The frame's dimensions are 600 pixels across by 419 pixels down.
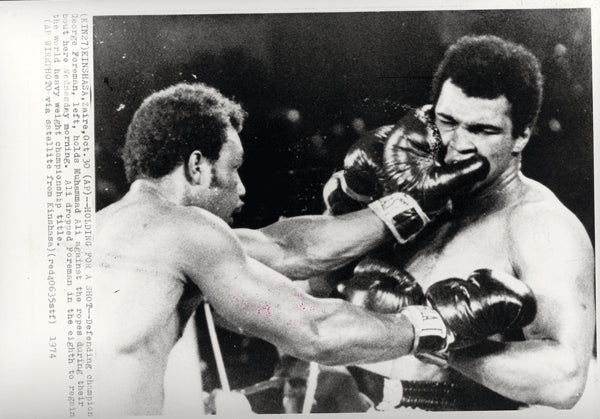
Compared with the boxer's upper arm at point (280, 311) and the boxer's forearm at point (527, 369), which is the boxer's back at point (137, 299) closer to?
the boxer's upper arm at point (280, 311)

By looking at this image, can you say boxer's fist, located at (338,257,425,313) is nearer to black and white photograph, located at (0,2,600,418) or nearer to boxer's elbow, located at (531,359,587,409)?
black and white photograph, located at (0,2,600,418)

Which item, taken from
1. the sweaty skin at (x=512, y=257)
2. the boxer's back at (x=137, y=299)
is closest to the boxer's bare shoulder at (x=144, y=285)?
the boxer's back at (x=137, y=299)

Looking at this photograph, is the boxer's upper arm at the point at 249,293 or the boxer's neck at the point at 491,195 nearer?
the boxer's upper arm at the point at 249,293

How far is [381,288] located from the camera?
64.4 inches

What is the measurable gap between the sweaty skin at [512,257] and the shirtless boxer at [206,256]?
64mm

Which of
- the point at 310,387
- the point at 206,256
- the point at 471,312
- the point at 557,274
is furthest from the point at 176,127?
the point at 557,274

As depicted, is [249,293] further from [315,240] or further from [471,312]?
[471,312]

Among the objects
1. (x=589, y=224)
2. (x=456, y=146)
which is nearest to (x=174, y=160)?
(x=456, y=146)

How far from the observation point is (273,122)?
167cm

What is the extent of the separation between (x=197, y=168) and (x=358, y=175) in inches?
15.8

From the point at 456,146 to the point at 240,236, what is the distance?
58cm

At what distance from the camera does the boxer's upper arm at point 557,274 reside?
1.62 meters

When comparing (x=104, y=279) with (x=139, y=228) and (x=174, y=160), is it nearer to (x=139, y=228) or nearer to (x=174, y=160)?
(x=139, y=228)

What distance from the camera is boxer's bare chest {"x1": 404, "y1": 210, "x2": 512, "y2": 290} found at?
165cm
